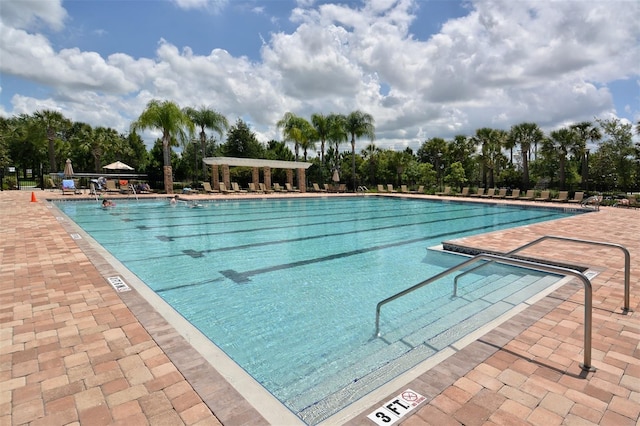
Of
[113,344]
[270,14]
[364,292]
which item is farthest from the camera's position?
[270,14]

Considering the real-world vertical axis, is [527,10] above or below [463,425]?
above

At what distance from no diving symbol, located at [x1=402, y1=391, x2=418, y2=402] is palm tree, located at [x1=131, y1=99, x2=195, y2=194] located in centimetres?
2492

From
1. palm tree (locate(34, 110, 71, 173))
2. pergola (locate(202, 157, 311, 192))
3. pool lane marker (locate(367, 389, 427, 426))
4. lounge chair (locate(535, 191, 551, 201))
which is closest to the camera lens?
pool lane marker (locate(367, 389, 427, 426))

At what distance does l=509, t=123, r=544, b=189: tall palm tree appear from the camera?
1037 inches

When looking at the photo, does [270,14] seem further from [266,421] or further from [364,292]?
[266,421]

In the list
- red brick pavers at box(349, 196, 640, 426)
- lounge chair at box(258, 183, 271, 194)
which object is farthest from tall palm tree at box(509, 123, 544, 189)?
red brick pavers at box(349, 196, 640, 426)

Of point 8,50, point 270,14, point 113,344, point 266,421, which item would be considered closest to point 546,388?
point 266,421

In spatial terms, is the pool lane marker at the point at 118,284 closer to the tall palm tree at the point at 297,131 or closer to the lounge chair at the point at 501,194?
the lounge chair at the point at 501,194

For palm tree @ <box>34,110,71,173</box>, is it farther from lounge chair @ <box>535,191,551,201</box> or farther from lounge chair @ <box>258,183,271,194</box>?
lounge chair @ <box>535,191,551,201</box>

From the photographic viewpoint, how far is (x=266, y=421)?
2.10 m

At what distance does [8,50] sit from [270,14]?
390 inches

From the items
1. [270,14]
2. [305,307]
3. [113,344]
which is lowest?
[305,307]

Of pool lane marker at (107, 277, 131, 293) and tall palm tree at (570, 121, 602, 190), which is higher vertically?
tall palm tree at (570, 121, 602, 190)

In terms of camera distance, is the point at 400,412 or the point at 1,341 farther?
the point at 1,341
